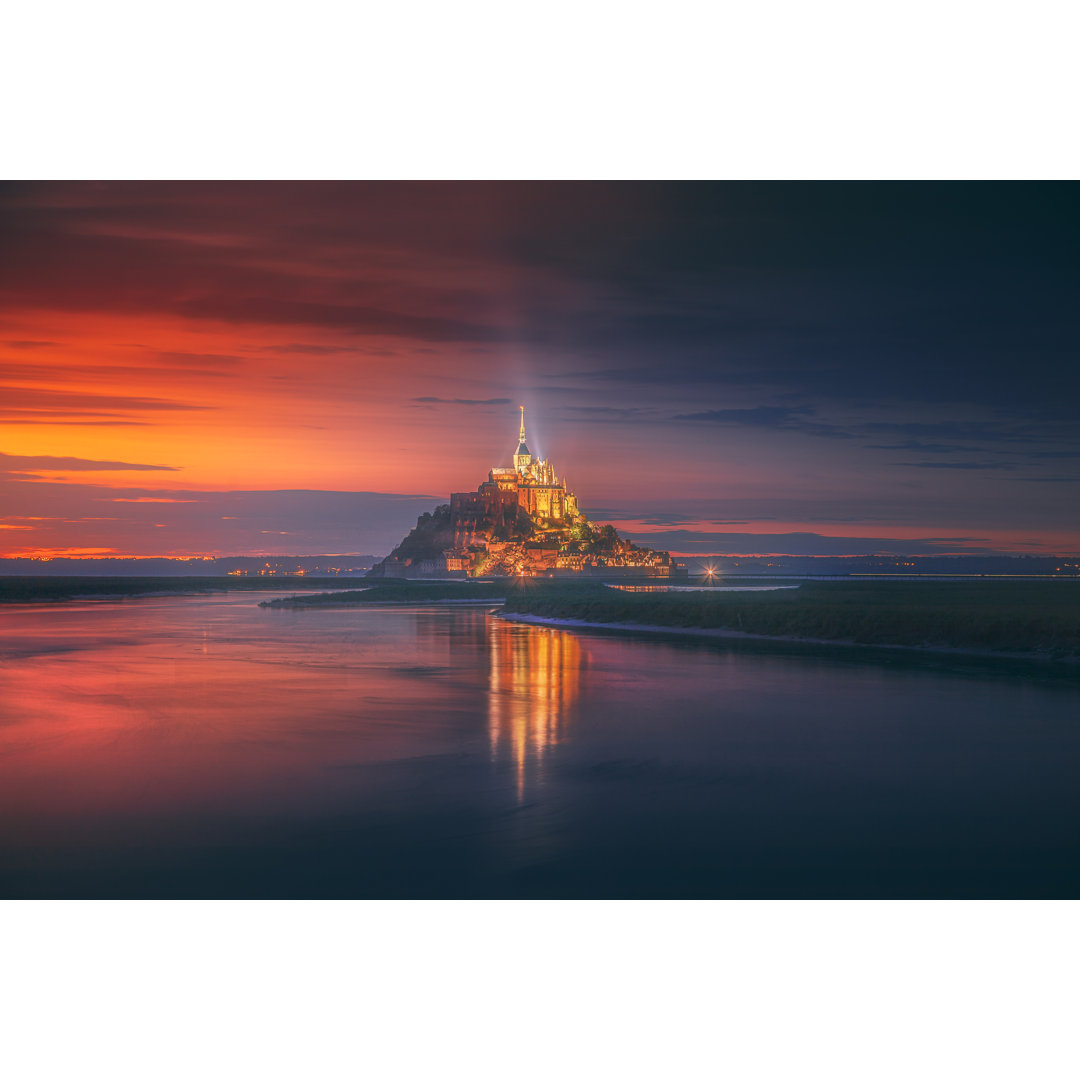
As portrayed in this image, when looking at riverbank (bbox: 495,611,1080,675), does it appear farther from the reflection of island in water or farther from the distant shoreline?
the reflection of island in water

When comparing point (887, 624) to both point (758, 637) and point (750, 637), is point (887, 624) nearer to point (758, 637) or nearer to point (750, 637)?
point (758, 637)

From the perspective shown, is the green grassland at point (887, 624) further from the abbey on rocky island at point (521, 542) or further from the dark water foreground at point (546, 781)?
the abbey on rocky island at point (521, 542)

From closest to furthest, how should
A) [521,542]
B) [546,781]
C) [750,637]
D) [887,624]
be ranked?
[546,781] < [887,624] < [750,637] < [521,542]

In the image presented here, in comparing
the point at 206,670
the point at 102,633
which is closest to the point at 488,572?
the point at 102,633

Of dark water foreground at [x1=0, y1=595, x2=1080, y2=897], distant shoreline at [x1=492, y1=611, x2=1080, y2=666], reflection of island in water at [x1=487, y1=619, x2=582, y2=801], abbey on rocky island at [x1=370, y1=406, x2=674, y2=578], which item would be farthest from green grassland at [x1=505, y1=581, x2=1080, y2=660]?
abbey on rocky island at [x1=370, y1=406, x2=674, y2=578]

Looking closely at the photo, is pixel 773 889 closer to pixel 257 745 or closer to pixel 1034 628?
pixel 257 745

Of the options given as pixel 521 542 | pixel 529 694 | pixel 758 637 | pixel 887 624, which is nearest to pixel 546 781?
pixel 529 694
